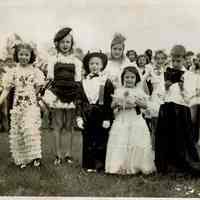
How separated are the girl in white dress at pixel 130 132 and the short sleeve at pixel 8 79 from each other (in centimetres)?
44

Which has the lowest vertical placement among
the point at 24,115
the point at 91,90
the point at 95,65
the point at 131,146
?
the point at 131,146

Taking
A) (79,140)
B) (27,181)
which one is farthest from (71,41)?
(27,181)

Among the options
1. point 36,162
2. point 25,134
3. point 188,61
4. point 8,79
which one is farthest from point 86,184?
point 188,61

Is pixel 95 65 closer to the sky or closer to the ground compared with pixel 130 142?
closer to the sky

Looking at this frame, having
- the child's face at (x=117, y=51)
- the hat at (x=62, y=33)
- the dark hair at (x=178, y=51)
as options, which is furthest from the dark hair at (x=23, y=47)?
the dark hair at (x=178, y=51)

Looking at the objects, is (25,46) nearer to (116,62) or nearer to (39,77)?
(39,77)

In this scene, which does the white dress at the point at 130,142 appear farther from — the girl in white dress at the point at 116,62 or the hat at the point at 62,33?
the hat at the point at 62,33

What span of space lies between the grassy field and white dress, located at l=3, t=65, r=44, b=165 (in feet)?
0.22

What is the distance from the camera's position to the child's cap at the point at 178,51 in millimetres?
1999

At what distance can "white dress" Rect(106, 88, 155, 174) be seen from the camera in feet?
6.54

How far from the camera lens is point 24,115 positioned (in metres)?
2.02

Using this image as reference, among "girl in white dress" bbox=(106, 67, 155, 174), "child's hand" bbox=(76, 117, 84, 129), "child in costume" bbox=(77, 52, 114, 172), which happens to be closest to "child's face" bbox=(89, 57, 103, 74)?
"child in costume" bbox=(77, 52, 114, 172)

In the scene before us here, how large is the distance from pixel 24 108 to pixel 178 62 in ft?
2.23

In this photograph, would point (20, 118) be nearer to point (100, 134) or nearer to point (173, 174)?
point (100, 134)
